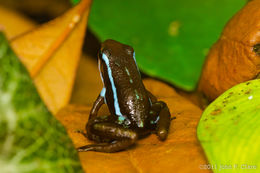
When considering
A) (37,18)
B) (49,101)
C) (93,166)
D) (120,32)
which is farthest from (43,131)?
(37,18)

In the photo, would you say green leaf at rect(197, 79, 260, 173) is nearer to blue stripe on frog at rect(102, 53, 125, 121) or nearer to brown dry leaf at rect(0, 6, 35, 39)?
blue stripe on frog at rect(102, 53, 125, 121)

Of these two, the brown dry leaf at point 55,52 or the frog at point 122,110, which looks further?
the brown dry leaf at point 55,52

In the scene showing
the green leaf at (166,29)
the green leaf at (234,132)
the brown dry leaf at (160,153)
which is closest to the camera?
the green leaf at (234,132)

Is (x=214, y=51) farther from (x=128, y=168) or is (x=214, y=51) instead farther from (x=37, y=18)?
(x=37, y=18)

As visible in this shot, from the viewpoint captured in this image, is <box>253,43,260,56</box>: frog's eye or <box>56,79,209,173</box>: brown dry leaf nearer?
<box>56,79,209,173</box>: brown dry leaf

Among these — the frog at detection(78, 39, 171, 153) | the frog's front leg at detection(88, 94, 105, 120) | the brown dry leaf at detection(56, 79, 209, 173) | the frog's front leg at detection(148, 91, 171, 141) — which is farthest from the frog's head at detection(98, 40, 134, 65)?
the brown dry leaf at detection(56, 79, 209, 173)

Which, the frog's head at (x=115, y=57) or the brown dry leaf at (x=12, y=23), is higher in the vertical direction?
the frog's head at (x=115, y=57)

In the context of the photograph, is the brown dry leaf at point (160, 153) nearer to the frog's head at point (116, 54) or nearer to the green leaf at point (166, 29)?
the frog's head at point (116, 54)

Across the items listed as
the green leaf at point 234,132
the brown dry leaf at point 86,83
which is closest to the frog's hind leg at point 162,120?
the green leaf at point 234,132
